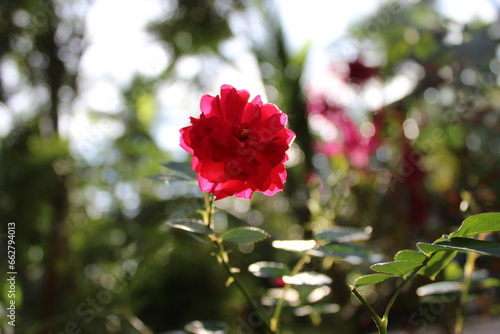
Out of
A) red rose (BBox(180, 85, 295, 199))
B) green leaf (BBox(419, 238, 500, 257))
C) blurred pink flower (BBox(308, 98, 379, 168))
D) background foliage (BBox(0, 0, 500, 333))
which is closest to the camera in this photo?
green leaf (BBox(419, 238, 500, 257))

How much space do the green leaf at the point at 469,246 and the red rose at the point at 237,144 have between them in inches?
5.8

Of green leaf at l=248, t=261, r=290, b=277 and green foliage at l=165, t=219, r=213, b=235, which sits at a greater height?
green foliage at l=165, t=219, r=213, b=235

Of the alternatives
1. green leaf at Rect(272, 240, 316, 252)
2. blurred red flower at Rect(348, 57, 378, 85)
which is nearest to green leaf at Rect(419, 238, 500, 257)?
green leaf at Rect(272, 240, 316, 252)

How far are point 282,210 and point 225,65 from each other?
2.81 ft

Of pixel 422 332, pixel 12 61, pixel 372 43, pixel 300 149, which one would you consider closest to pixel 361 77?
pixel 300 149

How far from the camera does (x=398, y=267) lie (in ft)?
1.29

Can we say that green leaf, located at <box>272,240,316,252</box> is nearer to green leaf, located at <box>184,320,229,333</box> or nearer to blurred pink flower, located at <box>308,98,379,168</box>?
green leaf, located at <box>184,320,229,333</box>

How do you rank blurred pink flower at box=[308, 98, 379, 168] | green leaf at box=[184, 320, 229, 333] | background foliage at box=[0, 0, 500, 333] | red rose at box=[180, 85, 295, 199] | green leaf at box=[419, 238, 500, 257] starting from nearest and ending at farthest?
1. green leaf at box=[419, 238, 500, 257]
2. red rose at box=[180, 85, 295, 199]
3. green leaf at box=[184, 320, 229, 333]
4. background foliage at box=[0, 0, 500, 333]
5. blurred pink flower at box=[308, 98, 379, 168]

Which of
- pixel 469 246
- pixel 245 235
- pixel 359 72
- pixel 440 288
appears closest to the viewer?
pixel 469 246

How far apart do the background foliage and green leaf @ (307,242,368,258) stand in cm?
22

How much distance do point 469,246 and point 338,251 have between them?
0.17 meters

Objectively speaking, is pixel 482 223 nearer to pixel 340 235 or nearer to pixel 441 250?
pixel 441 250

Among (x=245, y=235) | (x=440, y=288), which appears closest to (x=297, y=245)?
(x=245, y=235)

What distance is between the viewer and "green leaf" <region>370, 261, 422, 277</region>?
39 cm
